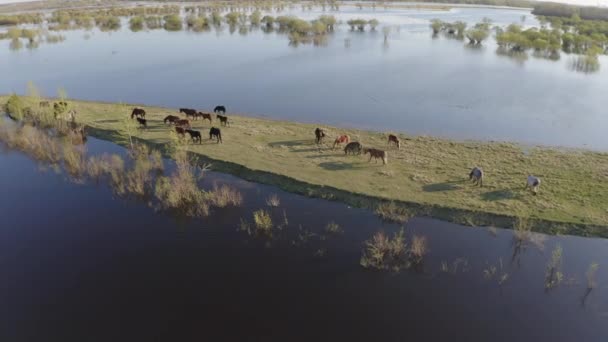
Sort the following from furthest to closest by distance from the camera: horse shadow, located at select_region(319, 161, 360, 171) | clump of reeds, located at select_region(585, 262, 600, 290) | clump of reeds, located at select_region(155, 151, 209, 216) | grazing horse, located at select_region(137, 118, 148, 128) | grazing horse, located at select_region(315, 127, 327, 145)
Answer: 1. grazing horse, located at select_region(137, 118, 148, 128)
2. grazing horse, located at select_region(315, 127, 327, 145)
3. horse shadow, located at select_region(319, 161, 360, 171)
4. clump of reeds, located at select_region(155, 151, 209, 216)
5. clump of reeds, located at select_region(585, 262, 600, 290)

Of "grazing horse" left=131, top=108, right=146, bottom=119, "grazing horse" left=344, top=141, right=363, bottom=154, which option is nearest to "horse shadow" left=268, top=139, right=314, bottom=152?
"grazing horse" left=344, top=141, right=363, bottom=154

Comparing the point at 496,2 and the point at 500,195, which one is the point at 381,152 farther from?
the point at 496,2

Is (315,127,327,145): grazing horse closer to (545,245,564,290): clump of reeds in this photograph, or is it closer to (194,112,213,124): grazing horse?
(194,112,213,124): grazing horse

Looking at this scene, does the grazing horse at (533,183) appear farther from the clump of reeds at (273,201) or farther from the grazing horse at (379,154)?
the clump of reeds at (273,201)

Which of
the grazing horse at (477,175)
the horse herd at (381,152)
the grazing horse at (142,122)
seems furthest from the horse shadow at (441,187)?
the grazing horse at (142,122)

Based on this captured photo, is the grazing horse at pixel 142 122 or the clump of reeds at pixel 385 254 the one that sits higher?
the grazing horse at pixel 142 122

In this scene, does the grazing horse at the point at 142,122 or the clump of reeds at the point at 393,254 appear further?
the grazing horse at the point at 142,122

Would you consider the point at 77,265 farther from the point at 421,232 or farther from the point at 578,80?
the point at 578,80

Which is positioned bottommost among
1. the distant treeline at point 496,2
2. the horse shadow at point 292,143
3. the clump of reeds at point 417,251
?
the clump of reeds at point 417,251
